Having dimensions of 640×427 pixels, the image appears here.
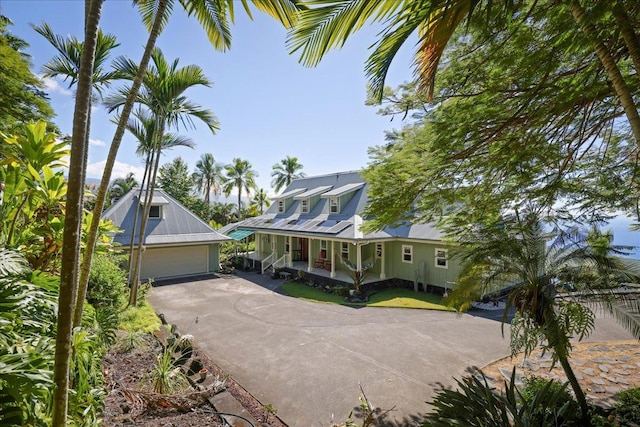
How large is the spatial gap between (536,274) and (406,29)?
17.2 ft

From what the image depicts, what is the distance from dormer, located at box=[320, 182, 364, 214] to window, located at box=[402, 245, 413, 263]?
5.00 m

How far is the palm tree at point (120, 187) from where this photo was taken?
36500 millimetres

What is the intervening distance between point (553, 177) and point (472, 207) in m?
1.63

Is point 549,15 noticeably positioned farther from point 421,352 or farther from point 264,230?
point 264,230

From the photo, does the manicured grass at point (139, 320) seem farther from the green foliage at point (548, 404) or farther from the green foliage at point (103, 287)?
the green foliage at point (548, 404)

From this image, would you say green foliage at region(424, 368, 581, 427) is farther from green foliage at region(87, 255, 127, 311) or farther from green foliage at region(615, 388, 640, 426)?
green foliage at region(87, 255, 127, 311)

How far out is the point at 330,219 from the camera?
61.8 ft

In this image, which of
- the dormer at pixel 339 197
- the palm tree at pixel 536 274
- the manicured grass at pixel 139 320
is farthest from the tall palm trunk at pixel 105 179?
the dormer at pixel 339 197

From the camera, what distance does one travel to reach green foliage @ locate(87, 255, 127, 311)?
716 cm

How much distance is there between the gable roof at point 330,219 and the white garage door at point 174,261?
4243 mm

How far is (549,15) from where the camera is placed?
395cm

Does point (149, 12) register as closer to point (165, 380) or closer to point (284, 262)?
point (165, 380)

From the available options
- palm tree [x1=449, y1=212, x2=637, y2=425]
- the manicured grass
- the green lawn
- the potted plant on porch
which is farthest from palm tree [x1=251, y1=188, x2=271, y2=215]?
palm tree [x1=449, y1=212, x2=637, y2=425]

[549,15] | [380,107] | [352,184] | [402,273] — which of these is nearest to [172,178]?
[352,184]
